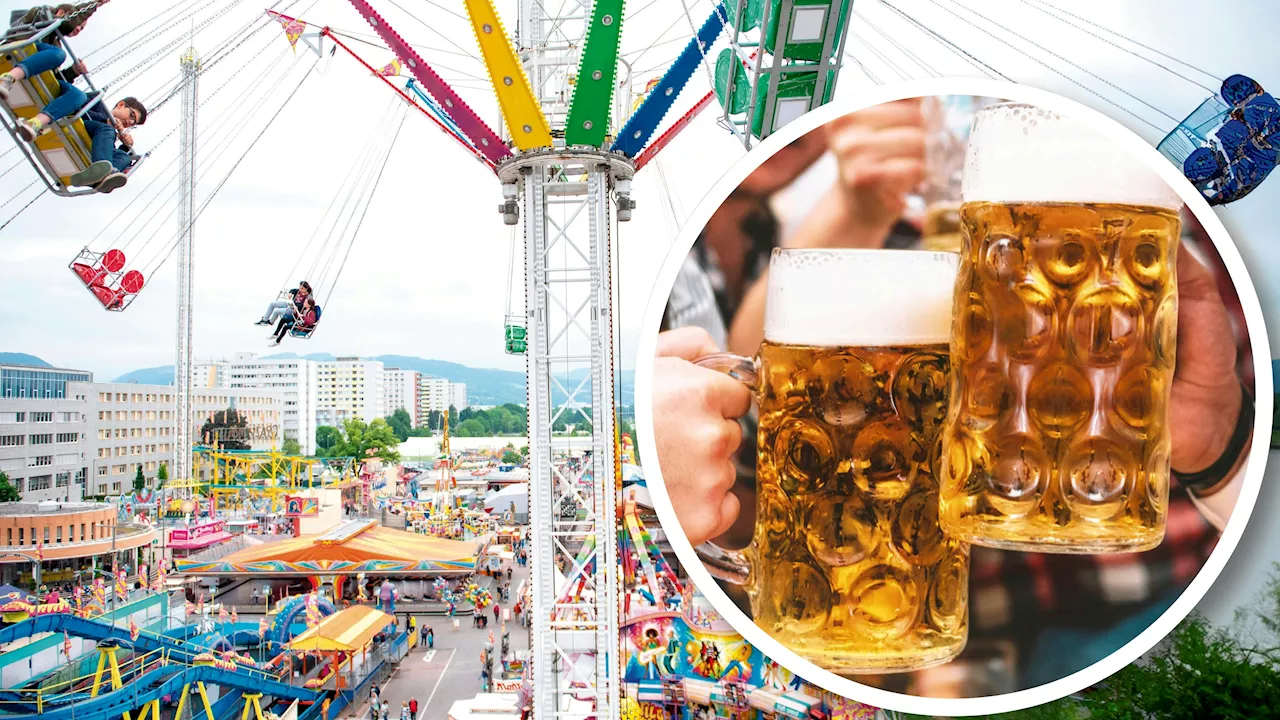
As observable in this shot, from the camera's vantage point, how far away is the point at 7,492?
20.8 m

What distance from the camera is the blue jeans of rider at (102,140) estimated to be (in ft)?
14.3

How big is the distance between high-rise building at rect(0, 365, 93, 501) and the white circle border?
26186 mm

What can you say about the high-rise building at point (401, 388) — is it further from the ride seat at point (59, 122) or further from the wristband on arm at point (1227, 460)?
the wristband on arm at point (1227, 460)

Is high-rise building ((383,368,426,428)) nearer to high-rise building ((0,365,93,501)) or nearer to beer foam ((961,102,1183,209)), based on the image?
high-rise building ((0,365,93,501))

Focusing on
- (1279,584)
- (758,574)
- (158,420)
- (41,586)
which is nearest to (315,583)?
(41,586)

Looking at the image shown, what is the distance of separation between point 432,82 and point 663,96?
1472mm

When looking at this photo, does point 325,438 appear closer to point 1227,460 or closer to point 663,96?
point 663,96

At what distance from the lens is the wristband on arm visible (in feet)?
3.87

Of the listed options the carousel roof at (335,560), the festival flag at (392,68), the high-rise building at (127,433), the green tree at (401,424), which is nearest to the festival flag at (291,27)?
the festival flag at (392,68)

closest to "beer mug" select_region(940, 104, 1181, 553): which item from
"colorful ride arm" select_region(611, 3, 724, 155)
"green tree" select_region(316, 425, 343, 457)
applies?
"colorful ride arm" select_region(611, 3, 724, 155)

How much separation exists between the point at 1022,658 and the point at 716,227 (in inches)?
29.9

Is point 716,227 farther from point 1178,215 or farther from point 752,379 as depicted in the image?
point 1178,215

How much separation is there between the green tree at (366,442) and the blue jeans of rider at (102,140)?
127ft

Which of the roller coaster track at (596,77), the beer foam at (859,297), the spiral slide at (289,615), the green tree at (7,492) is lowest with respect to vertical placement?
the spiral slide at (289,615)
